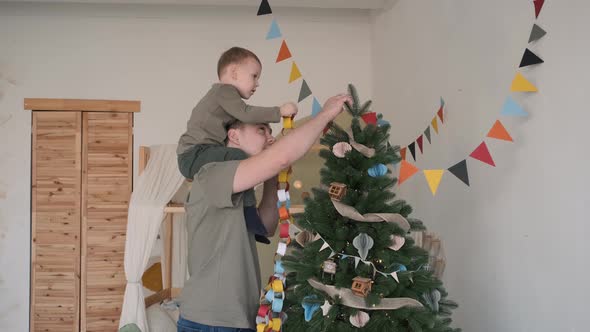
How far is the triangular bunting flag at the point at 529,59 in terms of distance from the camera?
2.15m

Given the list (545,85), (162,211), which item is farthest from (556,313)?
(162,211)

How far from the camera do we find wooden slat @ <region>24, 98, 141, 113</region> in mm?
4770

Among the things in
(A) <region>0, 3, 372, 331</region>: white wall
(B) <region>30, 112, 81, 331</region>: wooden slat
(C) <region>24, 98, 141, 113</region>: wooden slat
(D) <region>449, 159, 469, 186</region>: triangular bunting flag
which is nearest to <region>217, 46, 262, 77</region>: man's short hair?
(D) <region>449, 159, 469, 186</region>: triangular bunting flag

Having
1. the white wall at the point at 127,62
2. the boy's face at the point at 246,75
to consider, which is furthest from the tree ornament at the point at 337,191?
the white wall at the point at 127,62

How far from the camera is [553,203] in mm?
2104

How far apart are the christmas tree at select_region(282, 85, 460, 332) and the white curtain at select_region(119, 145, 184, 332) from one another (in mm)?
2242

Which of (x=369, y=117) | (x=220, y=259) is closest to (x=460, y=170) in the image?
(x=369, y=117)

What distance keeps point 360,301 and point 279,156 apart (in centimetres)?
43

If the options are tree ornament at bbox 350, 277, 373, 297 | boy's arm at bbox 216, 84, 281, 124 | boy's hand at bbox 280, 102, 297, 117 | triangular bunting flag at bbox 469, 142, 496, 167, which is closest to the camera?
tree ornament at bbox 350, 277, 373, 297

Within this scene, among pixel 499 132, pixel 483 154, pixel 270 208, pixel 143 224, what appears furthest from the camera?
pixel 143 224

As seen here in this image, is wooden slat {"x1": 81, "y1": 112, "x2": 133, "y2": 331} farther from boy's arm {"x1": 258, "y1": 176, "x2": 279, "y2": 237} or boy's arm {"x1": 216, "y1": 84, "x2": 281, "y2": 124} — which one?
boy's arm {"x1": 258, "y1": 176, "x2": 279, "y2": 237}

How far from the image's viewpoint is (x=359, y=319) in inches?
58.1

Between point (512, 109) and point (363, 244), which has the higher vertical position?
point (512, 109)

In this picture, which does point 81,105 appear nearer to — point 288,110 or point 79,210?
point 79,210
